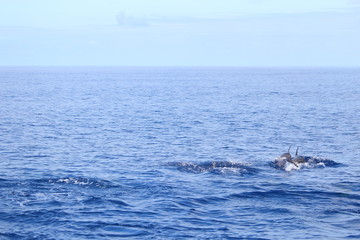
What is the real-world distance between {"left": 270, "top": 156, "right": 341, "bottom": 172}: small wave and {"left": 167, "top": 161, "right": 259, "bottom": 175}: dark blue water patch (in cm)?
264

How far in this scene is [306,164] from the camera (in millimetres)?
50094

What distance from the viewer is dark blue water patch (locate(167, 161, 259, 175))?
154ft

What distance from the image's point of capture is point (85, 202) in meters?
37.0

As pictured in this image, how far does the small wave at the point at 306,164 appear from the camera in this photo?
48.7m

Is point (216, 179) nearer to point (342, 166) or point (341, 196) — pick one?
point (341, 196)

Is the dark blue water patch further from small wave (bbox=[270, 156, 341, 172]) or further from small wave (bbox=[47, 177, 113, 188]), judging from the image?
small wave (bbox=[47, 177, 113, 188])

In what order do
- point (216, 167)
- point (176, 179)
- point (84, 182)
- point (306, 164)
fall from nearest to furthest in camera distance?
point (84, 182)
point (176, 179)
point (216, 167)
point (306, 164)

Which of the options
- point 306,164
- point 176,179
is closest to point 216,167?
point 176,179

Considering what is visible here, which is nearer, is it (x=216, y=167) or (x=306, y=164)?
(x=216, y=167)

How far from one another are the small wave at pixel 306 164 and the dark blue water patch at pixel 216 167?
2.64 meters

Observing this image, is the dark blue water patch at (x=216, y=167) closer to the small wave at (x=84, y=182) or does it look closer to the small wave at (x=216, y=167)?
the small wave at (x=216, y=167)

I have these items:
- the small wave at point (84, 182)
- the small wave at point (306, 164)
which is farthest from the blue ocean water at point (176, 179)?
the small wave at point (306, 164)

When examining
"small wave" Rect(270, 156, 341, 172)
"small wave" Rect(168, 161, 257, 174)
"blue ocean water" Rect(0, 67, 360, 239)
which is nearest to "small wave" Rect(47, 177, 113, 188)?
"blue ocean water" Rect(0, 67, 360, 239)

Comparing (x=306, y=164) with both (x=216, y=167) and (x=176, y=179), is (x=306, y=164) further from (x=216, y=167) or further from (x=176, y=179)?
(x=176, y=179)
